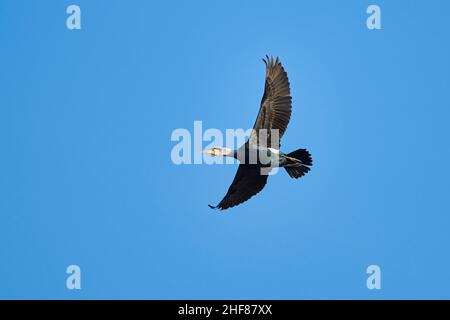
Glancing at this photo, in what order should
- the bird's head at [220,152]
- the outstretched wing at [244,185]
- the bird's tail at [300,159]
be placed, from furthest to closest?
the outstretched wing at [244,185], the bird's head at [220,152], the bird's tail at [300,159]

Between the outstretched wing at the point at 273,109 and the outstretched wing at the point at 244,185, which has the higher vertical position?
the outstretched wing at the point at 273,109

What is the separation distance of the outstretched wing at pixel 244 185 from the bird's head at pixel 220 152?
1.27 ft

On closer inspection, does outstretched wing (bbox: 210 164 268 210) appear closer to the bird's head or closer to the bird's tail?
the bird's head

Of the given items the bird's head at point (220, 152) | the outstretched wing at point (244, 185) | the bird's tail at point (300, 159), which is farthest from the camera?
the outstretched wing at point (244, 185)

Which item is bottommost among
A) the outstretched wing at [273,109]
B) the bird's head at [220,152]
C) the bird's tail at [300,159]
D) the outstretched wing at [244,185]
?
the outstretched wing at [244,185]

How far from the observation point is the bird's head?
1702 centimetres

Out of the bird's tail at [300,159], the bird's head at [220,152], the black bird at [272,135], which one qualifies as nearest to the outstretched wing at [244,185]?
the black bird at [272,135]

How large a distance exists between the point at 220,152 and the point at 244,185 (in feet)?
3.27

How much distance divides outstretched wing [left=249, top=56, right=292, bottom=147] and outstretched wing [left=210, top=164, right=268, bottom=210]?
2.34ft

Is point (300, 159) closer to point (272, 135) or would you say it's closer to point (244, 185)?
point (272, 135)

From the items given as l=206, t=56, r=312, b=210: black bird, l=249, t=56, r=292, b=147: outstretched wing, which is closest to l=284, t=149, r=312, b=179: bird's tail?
l=206, t=56, r=312, b=210: black bird

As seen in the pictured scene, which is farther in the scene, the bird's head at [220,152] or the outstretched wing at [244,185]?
the outstretched wing at [244,185]

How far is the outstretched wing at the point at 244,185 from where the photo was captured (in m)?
17.2

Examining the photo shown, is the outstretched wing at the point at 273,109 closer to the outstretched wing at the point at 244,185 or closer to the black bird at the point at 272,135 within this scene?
the black bird at the point at 272,135
